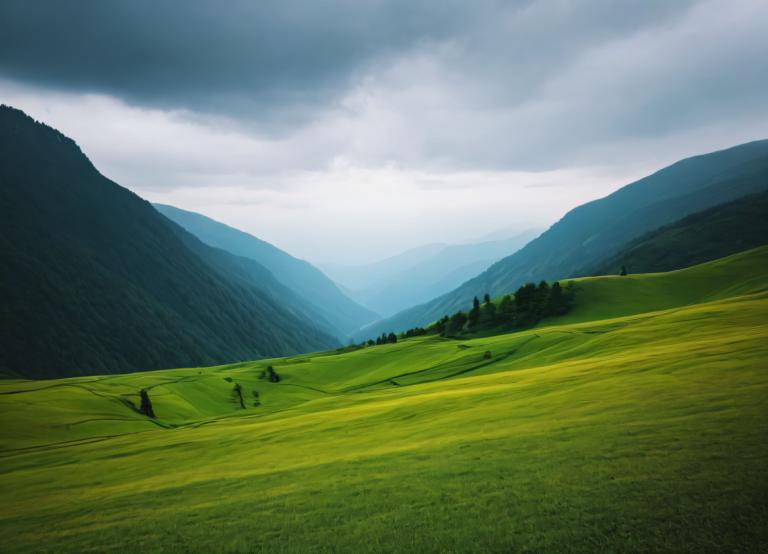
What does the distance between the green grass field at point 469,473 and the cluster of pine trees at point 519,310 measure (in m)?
75.7

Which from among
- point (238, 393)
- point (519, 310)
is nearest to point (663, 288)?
point (519, 310)

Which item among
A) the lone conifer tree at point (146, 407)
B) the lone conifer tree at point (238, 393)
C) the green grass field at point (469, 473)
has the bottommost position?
the lone conifer tree at point (238, 393)

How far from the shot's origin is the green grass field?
47.7 ft

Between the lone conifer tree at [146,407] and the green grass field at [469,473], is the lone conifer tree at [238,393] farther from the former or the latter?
the green grass field at [469,473]

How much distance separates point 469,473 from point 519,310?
118m

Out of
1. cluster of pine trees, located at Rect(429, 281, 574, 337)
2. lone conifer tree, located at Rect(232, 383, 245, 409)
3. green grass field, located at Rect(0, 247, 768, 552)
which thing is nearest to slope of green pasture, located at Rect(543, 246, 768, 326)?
cluster of pine trees, located at Rect(429, 281, 574, 337)

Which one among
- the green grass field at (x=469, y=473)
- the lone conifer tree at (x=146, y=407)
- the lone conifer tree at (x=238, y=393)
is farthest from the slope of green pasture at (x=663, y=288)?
the lone conifer tree at (x=146, y=407)

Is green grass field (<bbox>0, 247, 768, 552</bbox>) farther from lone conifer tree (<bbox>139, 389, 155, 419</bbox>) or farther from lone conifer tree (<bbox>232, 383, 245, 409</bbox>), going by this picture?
lone conifer tree (<bbox>232, 383, 245, 409</bbox>)

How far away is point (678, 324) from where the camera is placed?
53.2m

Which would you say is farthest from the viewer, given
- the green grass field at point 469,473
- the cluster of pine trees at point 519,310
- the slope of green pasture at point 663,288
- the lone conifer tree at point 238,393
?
the cluster of pine trees at point 519,310

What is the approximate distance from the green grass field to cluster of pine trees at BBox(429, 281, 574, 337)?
248ft

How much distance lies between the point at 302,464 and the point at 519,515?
50.7 feet

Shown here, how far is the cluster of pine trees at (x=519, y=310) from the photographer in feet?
411

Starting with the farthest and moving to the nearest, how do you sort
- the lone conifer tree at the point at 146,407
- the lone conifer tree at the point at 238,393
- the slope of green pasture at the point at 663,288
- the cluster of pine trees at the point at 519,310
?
the cluster of pine trees at the point at 519,310, the slope of green pasture at the point at 663,288, the lone conifer tree at the point at 238,393, the lone conifer tree at the point at 146,407
